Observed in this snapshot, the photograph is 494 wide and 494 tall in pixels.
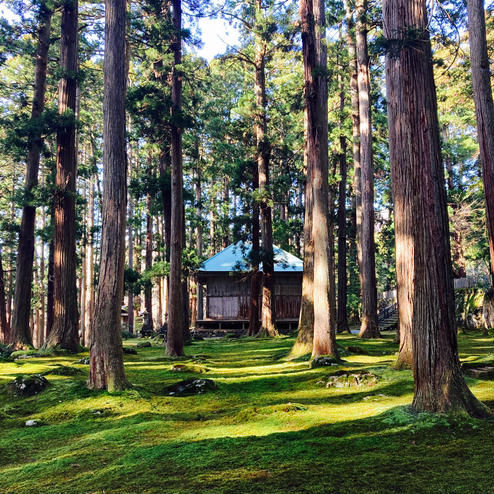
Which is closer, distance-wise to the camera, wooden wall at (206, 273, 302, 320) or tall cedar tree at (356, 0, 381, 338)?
tall cedar tree at (356, 0, 381, 338)

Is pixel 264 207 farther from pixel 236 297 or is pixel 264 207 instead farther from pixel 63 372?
pixel 63 372

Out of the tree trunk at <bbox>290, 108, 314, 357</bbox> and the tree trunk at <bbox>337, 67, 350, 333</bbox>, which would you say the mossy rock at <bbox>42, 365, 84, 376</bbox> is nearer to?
the tree trunk at <bbox>290, 108, 314, 357</bbox>

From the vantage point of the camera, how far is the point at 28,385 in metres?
8.22

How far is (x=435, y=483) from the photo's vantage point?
11.9ft

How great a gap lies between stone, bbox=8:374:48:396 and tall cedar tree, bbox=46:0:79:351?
6.46 meters

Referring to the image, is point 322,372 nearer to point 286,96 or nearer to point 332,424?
point 332,424

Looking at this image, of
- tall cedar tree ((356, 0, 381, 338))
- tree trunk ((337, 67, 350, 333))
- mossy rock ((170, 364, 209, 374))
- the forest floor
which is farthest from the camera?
tree trunk ((337, 67, 350, 333))

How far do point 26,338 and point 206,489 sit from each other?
14.8m

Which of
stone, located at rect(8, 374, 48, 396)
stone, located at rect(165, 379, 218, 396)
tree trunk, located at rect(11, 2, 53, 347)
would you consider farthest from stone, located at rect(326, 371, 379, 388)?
tree trunk, located at rect(11, 2, 53, 347)

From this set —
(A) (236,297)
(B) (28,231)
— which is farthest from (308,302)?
(A) (236,297)

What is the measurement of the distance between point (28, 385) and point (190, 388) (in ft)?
9.95

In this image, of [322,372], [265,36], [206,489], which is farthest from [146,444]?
[265,36]

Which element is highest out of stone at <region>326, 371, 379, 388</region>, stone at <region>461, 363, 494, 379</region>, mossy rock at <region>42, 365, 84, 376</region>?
mossy rock at <region>42, 365, 84, 376</region>

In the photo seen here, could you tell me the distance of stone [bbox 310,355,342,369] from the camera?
10.7m
